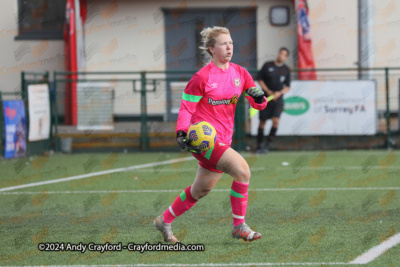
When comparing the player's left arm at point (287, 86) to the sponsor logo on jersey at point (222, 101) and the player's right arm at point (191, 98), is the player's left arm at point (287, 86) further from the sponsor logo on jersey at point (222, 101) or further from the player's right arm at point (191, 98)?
the player's right arm at point (191, 98)

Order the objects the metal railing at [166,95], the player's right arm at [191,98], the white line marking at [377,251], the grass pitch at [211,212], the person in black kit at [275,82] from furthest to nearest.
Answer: the metal railing at [166,95] < the person in black kit at [275,82] < the player's right arm at [191,98] < the grass pitch at [211,212] < the white line marking at [377,251]

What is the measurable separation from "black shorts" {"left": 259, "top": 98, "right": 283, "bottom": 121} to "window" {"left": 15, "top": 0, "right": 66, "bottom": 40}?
8691 millimetres

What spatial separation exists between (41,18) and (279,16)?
706 cm

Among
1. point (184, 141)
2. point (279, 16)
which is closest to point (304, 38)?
point (279, 16)

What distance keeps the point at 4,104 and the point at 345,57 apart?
9.41m

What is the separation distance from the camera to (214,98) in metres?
6.61

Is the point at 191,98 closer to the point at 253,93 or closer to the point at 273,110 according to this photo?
the point at 253,93

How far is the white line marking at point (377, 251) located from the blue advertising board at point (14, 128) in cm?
1004

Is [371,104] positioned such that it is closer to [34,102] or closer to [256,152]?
[256,152]

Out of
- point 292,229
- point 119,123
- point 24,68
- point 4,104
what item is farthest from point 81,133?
point 292,229

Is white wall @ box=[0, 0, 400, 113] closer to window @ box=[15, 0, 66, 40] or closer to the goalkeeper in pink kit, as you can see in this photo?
window @ box=[15, 0, 66, 40]

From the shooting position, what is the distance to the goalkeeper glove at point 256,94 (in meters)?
6.80

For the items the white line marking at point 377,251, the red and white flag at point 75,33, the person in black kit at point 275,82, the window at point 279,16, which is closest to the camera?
the white line marking at point 377,251

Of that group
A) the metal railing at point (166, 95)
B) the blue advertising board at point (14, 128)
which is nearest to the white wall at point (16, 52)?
the metal railing at point (166, 95)
